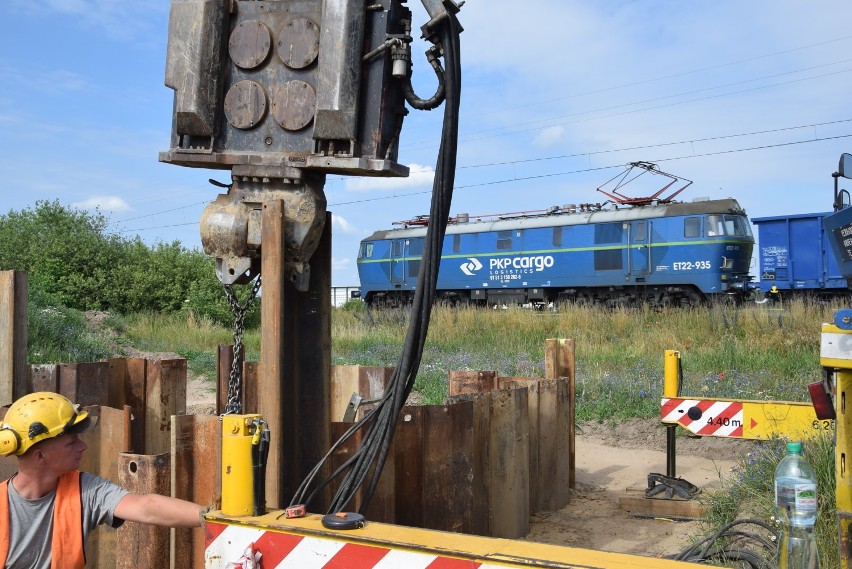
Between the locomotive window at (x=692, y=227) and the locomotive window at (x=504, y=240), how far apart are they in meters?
6.67

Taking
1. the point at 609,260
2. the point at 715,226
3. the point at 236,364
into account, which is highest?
the point at 715,226

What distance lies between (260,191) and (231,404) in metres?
0.94

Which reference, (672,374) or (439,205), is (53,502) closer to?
(439,205)

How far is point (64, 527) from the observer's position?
3182 millimetres

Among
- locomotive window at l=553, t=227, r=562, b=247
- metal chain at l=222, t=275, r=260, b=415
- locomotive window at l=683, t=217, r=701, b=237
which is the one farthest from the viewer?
locomotive window at l=553, t=227, r=562, b=247

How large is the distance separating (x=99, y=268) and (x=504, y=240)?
14.8 meters

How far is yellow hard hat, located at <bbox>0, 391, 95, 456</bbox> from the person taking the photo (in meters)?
3.03

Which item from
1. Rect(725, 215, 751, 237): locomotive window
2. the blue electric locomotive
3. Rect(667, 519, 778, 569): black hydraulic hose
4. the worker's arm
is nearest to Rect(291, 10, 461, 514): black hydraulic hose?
the worker's arm

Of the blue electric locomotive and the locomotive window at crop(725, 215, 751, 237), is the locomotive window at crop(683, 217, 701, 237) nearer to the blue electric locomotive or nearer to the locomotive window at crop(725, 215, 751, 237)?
the blue electric locomotive

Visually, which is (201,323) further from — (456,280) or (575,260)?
(575,260)

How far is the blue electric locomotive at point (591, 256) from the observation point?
2470 centimetres

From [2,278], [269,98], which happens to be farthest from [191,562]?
[2,278]

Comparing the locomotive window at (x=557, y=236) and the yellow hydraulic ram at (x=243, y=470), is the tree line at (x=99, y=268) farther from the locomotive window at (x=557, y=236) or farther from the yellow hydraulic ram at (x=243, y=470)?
the yellow hydraulic ram at (x=243, y=470)

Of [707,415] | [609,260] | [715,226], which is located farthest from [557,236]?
[707,415]
